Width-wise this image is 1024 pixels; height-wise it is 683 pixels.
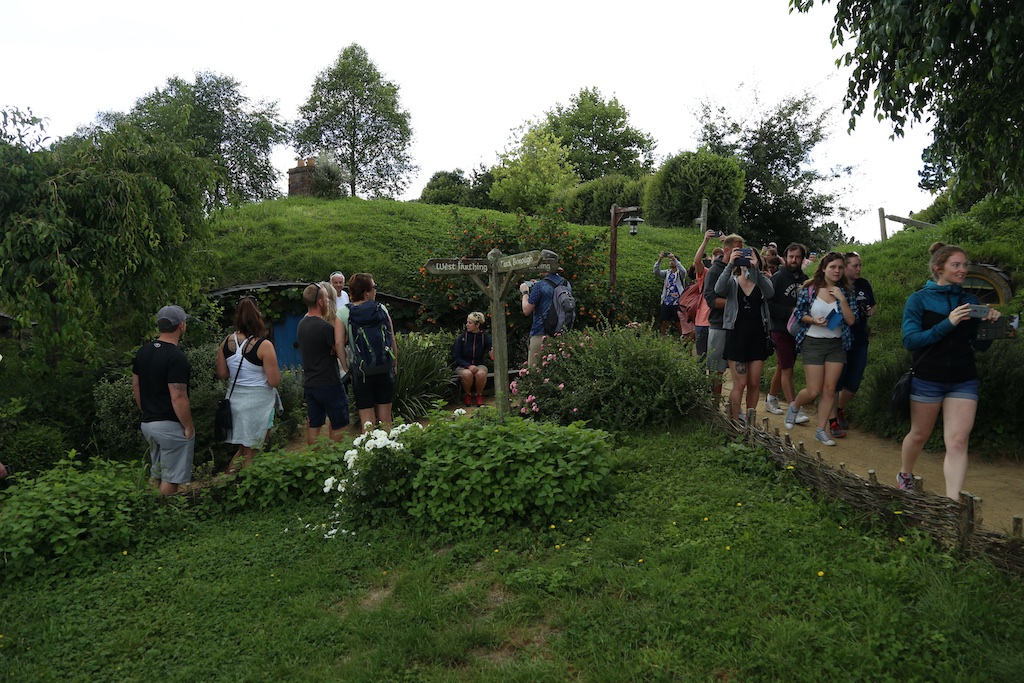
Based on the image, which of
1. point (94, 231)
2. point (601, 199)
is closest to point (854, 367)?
point (94, 231)

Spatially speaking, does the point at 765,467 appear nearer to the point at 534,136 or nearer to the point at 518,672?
the point at 518,672

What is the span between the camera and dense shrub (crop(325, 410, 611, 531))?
5.05 metres

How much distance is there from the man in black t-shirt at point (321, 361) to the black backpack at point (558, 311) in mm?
2739

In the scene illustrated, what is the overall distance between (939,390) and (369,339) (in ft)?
15.2

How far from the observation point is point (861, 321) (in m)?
6.98

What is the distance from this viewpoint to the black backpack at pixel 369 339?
688cm

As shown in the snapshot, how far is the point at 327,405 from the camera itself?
265 inches

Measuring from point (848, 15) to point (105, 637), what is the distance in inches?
283

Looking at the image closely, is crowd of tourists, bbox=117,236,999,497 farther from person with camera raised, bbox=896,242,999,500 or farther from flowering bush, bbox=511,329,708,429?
flowering bush, bbox=511,329,708,429

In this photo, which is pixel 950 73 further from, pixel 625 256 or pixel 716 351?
pixel 625 256

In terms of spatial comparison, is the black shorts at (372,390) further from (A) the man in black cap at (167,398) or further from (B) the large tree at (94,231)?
(B) the large tree at (94,231)

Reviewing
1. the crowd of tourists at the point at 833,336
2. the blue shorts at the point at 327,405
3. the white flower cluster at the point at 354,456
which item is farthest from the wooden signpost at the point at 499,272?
the crowd of tourists at the point at 833,336

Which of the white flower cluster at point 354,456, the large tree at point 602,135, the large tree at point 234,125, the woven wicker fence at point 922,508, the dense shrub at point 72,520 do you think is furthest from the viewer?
A: the large tree at point 602,135

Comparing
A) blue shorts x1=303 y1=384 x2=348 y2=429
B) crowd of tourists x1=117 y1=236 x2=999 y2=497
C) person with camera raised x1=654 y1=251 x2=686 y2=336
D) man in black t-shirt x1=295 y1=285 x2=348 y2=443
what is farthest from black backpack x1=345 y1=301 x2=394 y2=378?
person with camera raised x1=654 y1=251 x2=686 y2=336
